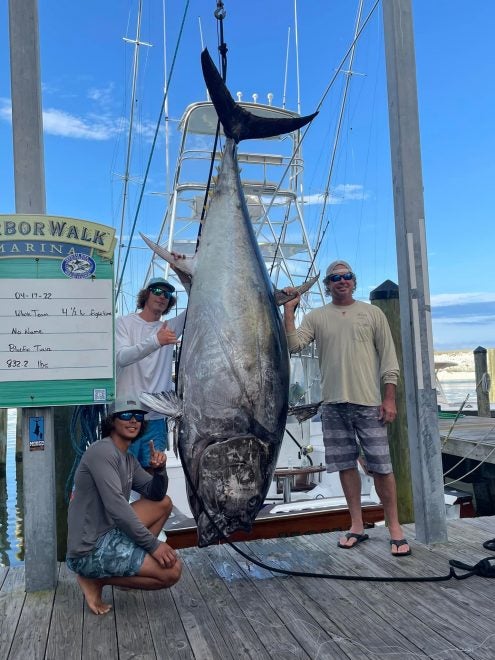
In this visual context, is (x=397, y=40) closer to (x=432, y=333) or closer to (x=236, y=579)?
(x=432, y=333)

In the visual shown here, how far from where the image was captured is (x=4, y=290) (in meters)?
2.51

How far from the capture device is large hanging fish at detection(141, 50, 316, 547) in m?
2.13

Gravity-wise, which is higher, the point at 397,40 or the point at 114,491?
the point at 397,40

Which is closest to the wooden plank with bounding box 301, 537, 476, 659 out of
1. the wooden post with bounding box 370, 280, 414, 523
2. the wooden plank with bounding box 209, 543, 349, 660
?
the wooden plank with bounding box 209, 543, 349, 660

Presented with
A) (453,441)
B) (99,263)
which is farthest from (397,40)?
(453,441)

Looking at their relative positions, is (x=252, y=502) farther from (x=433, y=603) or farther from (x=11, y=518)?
(x=11, y=518)

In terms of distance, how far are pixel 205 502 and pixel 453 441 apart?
6685 mm

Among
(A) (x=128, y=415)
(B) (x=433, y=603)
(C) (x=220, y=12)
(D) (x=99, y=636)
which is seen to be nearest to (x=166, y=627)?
(D) (x=99, y=636)

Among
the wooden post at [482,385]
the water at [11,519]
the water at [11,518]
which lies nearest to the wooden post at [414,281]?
the water at [11,518]

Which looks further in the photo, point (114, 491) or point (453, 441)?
point (453, 441)

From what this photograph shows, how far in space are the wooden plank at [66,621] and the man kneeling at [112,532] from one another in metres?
0.09

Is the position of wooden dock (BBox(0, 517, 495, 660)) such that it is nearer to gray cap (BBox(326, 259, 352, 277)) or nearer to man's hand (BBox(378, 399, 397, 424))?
man's hand (BBox(378, 399, 397, 424))

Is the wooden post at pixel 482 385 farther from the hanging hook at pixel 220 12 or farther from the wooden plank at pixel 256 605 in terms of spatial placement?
the hanging hook at pixel 220 12

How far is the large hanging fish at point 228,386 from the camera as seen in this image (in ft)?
6.98
